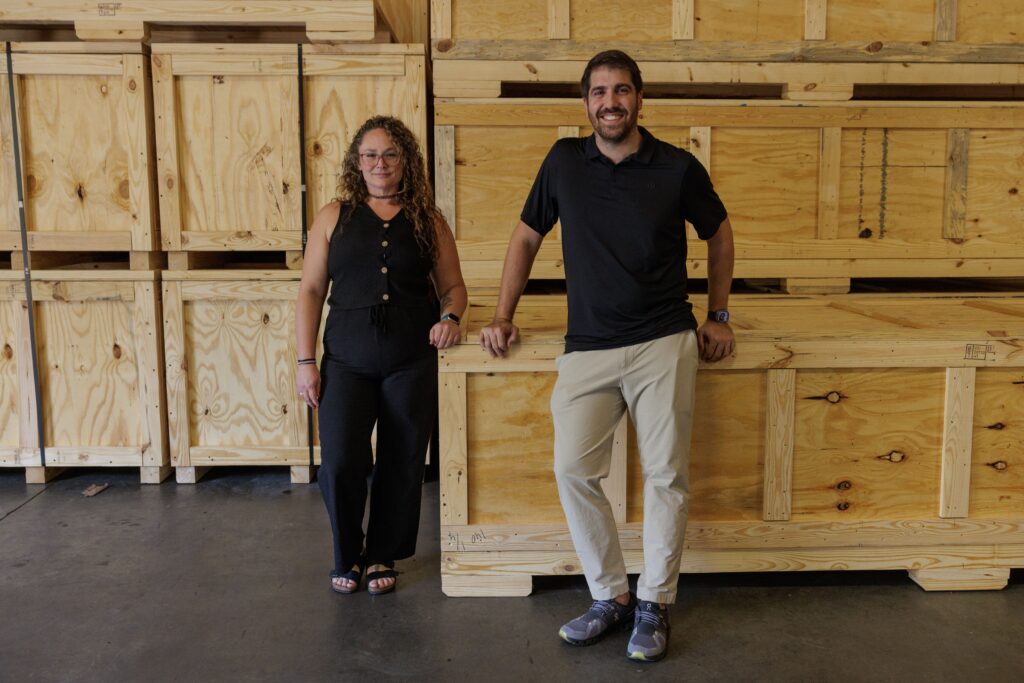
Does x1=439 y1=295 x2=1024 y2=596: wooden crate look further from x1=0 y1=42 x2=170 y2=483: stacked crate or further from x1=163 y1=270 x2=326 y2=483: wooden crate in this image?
x1=0 y1=42 x2=170 y2=483: stacked crate

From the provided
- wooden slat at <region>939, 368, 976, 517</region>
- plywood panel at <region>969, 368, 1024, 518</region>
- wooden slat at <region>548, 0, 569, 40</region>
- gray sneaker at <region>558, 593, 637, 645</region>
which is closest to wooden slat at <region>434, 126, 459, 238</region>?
wooden slat at <region>548, 0, 569, 40</region>

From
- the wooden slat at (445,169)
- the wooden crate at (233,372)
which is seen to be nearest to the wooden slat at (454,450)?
the wooden slat at (445,169)

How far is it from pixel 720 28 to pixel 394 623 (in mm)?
3147

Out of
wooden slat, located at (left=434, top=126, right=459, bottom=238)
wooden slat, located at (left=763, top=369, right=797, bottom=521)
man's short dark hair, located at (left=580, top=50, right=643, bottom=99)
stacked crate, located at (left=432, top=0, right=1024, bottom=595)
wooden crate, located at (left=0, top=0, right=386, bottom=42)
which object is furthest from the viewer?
wooden crate, located at (left=0, top=0, right=386, bottom=42)

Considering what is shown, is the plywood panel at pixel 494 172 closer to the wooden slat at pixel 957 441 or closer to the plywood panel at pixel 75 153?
the plywood panel at pixel 75 153

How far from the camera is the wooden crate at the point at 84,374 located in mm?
5125

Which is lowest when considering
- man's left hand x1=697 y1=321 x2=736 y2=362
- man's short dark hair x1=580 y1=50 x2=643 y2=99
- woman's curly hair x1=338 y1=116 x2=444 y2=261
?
man's left hand x1=697 y1=321 x2=736 y2=362

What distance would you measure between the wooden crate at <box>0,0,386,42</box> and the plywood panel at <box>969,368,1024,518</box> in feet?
11.1

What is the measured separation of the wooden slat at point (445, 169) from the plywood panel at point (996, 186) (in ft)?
8.46

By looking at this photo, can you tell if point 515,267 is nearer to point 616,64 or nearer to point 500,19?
point 616,64

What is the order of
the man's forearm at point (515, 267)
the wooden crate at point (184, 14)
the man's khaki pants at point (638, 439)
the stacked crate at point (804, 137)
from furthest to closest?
the wooden crate at point (184, 14)
the stacked crate at point (804, 137)
the man's forearm at point (515, 267)
the man's khaki pants at point (638, 439)

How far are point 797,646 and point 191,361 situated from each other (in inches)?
137

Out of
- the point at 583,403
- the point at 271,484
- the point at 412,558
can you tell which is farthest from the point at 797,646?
the point at 271,484

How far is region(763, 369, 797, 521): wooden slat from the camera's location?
3.65 metres
